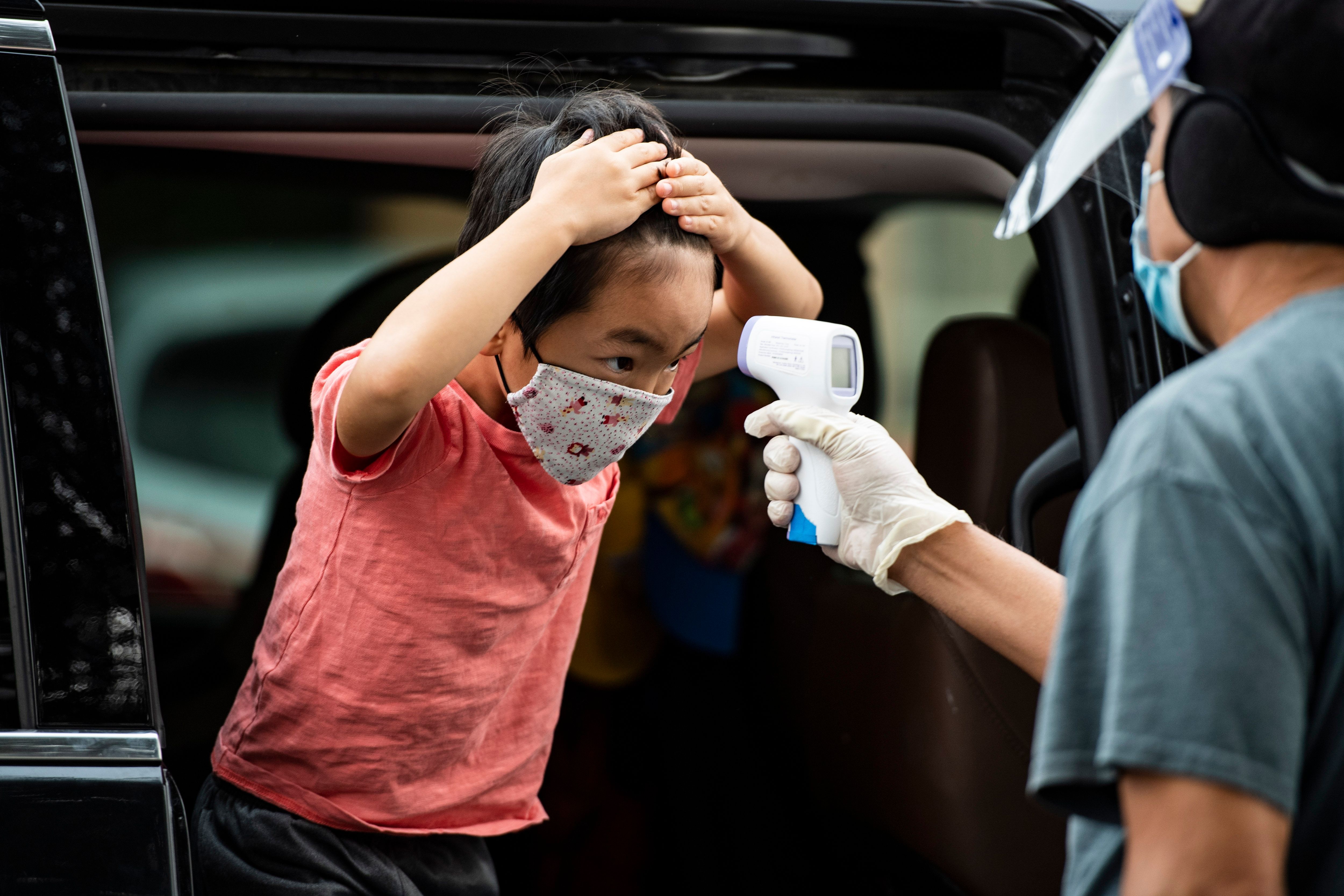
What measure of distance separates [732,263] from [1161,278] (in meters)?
0.67

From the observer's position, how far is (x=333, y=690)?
1496mm

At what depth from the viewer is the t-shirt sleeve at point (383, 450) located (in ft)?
4.36

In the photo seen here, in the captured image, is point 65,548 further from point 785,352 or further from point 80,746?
point 785,352

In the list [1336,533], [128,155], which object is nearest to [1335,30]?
[1336,533]

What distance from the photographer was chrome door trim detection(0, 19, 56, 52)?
1.25m

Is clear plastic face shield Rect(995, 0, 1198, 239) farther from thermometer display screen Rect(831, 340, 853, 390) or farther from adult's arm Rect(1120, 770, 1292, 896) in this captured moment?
adult's arm Rect(1120, 770, 1292, 896)

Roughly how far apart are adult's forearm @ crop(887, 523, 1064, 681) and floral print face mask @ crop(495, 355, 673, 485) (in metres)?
0.39

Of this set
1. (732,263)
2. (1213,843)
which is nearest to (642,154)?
(732,263)

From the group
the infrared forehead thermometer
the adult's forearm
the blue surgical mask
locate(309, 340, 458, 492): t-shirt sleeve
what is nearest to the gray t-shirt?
the blue surgical mask

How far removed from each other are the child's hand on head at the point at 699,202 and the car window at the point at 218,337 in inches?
32.2

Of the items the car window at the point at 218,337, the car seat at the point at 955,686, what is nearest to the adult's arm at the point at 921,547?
the car seat at the point at 955,686

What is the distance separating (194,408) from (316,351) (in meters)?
0.29

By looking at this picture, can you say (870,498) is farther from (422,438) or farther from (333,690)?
(333,690)

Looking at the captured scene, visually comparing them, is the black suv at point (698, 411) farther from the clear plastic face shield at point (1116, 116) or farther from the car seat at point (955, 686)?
the clear plastic face shield at point (1116, 116)
